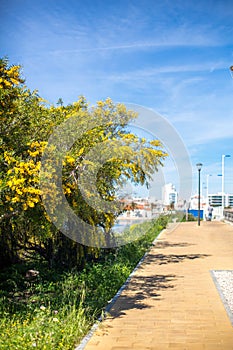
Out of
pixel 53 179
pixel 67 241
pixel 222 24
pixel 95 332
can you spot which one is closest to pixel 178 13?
pixel 222 24

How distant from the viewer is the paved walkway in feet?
18.0

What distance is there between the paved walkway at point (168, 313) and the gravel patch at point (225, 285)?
0.38ft

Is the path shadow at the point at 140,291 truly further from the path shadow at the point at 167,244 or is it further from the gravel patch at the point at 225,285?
the path shadow at the point at 167,244

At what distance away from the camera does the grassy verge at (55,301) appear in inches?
209

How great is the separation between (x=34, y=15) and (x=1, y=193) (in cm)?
528

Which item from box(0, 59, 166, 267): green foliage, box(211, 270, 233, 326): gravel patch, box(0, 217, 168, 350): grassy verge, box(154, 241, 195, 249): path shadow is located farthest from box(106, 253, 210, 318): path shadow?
box(154, 241, 195, 249): path shadow

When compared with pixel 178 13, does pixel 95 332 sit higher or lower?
lower

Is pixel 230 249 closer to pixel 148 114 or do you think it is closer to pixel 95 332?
pixel 148 114

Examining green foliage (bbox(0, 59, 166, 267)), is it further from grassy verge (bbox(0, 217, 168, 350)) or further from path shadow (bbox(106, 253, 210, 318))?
path shadow (bbox(106, 253, 210, 318))

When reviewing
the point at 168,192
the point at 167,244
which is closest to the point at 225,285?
the point at 167,244

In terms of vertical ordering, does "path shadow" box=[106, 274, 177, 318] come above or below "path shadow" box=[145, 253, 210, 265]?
below

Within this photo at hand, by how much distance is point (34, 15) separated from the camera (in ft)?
31.0

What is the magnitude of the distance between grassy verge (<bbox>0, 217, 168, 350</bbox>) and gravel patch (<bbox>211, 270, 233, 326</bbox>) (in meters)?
2.12

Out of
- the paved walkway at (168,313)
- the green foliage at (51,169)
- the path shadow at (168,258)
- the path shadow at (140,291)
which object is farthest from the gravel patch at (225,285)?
the green foliage at (51,169)
